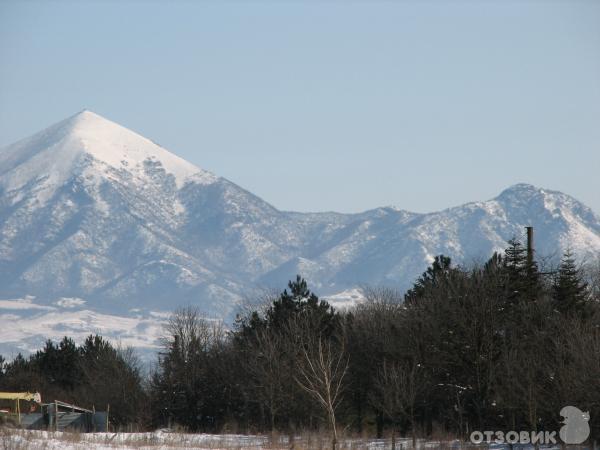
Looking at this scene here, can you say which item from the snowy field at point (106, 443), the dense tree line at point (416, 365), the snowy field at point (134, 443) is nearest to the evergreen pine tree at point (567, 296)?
the dense tree line at point (416, 365)

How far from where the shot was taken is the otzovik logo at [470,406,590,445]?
52406mm

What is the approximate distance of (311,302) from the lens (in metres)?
99.1

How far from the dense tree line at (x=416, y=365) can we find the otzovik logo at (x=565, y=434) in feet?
1.55

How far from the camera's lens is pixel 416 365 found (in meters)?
68.3

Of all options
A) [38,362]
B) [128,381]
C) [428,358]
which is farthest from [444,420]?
[38,362]

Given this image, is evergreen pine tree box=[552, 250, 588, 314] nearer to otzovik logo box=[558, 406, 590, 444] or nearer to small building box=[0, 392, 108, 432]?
otzovik logo box=[558, 406, 590, 444]

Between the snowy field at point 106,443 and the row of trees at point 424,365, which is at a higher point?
the row of trees at point 424,365

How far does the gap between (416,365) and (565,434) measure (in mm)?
15496

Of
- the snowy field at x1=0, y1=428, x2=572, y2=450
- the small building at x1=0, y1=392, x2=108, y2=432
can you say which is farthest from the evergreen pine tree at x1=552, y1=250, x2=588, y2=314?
the small building at x1=0, y1=392, x2=108, y2=432

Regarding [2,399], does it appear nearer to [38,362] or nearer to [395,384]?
[395,384]

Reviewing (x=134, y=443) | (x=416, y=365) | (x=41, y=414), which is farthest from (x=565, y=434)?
(x=41, y=414)

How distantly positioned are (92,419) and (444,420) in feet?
65.9

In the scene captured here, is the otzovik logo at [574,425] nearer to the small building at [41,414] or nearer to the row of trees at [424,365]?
the row of trees at [424,365]

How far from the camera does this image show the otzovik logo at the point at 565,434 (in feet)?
172
